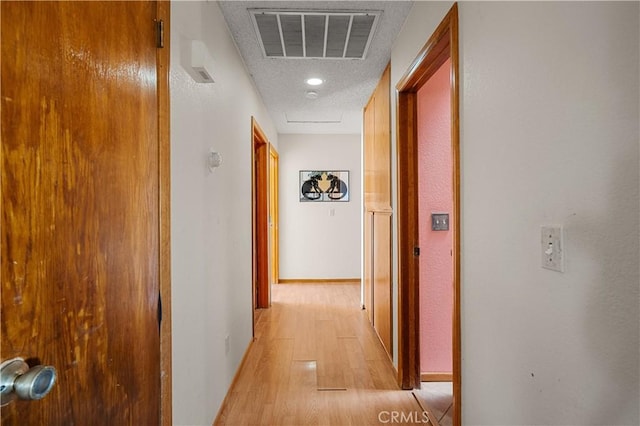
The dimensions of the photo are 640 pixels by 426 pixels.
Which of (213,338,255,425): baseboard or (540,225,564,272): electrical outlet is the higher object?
(540,225,564,272): electrical outlet

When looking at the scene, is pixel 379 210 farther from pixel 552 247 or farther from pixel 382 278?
pixel 552 247

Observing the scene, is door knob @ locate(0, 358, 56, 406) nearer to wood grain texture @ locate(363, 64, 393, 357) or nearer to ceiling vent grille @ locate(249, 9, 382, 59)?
ceiling vent grille @ locate(249, 9, 382, 59)

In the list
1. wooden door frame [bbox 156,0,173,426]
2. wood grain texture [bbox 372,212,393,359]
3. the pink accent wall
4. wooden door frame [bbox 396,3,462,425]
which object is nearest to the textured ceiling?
wooden door frame [bbox 396,3,462,425]

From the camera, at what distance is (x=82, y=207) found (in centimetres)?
77

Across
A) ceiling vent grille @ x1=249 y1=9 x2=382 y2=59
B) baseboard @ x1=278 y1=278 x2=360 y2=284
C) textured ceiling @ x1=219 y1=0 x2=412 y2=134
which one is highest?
textured ceiling @ x1=219 y1=0 x2=412 y2=134

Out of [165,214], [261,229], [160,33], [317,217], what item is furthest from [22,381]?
[317,217]

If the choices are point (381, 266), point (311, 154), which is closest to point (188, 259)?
point (381, 266)

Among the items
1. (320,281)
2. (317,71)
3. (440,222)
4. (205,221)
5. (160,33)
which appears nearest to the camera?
(160,33)

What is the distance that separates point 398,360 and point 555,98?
2.00 meters

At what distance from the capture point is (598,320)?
70cm

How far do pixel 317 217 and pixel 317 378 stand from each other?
10.6 feet

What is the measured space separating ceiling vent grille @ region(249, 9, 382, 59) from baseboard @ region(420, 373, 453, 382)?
7.97 ft

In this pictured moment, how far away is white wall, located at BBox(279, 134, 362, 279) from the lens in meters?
5.36

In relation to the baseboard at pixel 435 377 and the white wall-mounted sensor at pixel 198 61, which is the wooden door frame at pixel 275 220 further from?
the white wall-mounted sensor at pixel 198 61
